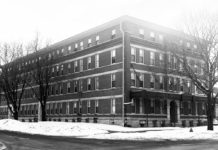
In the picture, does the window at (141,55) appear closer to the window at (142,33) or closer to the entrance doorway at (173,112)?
the window at (142,33)

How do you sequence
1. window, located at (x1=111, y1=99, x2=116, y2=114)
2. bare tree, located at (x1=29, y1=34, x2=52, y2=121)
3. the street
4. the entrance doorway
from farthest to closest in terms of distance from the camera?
bare tree, located at (x1=29, y1=34, x2=52, y2=121) → the entrance doorway → window, located at (x1=111, y1=99, x2=116, y2=114) → the street

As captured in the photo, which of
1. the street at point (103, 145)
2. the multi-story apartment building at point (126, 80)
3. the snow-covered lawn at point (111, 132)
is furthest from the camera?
the multi-story apartment building at point (126, 80)

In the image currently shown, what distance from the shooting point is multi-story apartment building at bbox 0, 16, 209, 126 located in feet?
126

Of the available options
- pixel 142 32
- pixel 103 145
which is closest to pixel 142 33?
pixel 142 32

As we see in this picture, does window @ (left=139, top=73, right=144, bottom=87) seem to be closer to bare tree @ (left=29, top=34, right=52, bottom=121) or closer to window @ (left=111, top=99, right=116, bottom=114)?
window @ (left=111, top=99, right=116, bottom=114)

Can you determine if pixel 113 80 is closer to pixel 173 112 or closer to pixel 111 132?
pixel 173 112

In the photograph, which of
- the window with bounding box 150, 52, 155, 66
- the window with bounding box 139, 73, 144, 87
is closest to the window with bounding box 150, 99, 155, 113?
the window with bounding box 139, 73, 144, 87

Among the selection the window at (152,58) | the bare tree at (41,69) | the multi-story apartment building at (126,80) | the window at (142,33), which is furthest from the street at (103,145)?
the bare tree at (41,69)

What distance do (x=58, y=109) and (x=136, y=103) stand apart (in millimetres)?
17694

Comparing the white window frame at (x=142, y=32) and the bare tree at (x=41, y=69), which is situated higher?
the white window frame at (x=142, y=32)

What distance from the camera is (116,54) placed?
1575 inches

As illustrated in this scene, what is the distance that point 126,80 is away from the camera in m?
37.9

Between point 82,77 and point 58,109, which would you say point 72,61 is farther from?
point 58,109

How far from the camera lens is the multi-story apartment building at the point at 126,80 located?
126ft
